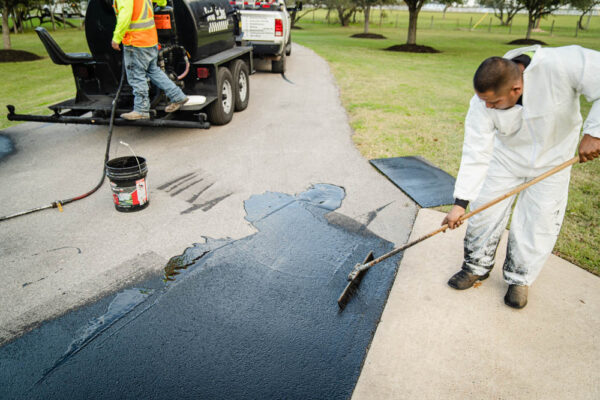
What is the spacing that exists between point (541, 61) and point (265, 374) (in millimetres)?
2476

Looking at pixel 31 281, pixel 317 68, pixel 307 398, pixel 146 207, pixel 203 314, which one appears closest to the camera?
pixel 307 398

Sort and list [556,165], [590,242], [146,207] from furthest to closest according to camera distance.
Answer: [146,207], [590,242], [556,165]

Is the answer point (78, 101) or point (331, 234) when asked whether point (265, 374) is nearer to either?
point (331, 234)

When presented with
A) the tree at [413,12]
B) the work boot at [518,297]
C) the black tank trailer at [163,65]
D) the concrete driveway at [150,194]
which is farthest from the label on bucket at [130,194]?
the tree at [413,12]

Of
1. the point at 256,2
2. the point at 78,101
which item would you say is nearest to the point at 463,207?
the point at 78,101

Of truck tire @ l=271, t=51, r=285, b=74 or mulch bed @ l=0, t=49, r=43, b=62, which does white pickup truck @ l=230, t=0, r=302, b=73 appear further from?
mulch bed @ l=0, t=49, r=43, b=62

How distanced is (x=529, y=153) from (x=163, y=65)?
16.0 feet

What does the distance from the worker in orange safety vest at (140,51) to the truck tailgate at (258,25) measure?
604cm

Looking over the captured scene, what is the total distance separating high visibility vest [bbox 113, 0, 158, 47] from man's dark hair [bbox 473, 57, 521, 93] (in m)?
4.29

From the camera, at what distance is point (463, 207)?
8.80 ft

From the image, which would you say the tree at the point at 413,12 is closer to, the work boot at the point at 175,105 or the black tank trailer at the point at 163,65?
the black tank trailer at the point at 163,65

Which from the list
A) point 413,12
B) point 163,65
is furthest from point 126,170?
point 413,12

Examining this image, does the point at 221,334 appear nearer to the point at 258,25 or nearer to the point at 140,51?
the point at 140,51

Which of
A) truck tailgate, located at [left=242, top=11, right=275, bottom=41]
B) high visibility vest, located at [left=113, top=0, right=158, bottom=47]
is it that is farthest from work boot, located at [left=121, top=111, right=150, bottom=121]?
truck tailgate, located at [left=242, top=11, right=275, bottom=41]
